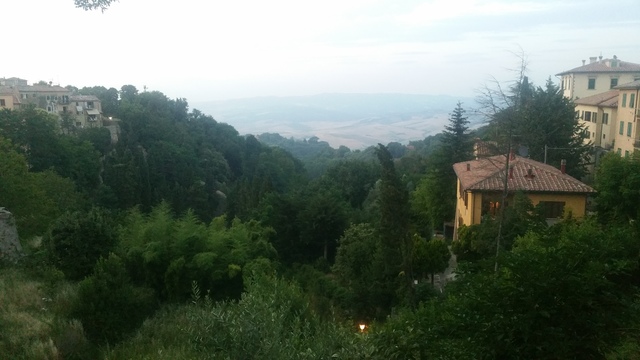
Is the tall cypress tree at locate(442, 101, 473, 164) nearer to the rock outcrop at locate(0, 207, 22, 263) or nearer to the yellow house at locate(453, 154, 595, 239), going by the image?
the yellow house at locate(453, 154, 595, 239)

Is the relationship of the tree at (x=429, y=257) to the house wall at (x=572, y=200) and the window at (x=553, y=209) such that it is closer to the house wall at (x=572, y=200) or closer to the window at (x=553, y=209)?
the house wall at (x=572, y=200)

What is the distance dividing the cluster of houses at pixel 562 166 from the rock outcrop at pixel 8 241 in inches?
491

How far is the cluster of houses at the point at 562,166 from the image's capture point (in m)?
19.5

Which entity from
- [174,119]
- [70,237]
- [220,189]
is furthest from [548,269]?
[174,119]

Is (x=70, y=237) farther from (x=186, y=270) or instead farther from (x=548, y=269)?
(x=548, y=269)

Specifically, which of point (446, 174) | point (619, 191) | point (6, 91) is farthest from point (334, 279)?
point (6, 91)

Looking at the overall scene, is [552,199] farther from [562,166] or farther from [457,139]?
[457,139]

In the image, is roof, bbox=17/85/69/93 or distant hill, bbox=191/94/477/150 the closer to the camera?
roof, bbox=17/85/69/93

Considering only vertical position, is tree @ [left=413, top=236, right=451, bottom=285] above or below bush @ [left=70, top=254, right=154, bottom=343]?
below

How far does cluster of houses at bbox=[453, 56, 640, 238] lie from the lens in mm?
19484

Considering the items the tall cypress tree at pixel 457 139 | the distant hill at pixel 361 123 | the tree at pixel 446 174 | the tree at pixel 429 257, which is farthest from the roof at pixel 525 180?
the distant hill at pixel 361 123

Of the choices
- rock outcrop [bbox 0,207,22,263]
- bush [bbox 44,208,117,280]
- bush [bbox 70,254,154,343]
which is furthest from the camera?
rock outcrop [bbox 0,207,22,263]

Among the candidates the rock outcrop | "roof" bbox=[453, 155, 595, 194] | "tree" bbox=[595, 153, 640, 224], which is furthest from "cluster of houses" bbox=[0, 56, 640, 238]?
the rock outcrop

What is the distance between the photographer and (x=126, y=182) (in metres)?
44.2
